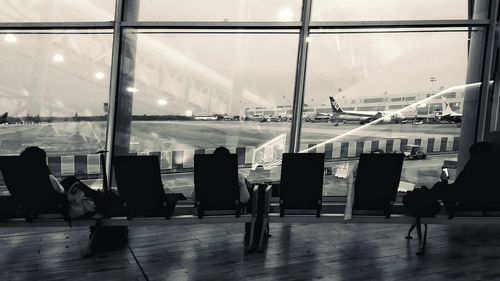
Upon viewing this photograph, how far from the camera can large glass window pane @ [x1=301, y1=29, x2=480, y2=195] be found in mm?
4914

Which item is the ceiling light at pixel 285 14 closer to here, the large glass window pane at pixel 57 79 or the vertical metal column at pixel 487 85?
the large glass window pane at pixel 57 79

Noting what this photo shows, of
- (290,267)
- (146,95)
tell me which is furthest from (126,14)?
(290,267)

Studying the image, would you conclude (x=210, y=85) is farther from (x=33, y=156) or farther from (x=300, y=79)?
(x=33, y=156)

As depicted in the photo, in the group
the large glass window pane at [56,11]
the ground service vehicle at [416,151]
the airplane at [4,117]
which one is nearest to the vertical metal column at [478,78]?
the ground service vehicle at [416,151]

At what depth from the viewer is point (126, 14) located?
16.5 ft

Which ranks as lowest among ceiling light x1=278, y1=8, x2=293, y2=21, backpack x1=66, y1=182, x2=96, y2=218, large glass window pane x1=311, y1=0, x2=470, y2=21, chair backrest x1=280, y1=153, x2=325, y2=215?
backpack x1=66, y1=182, x2=96, y2=218

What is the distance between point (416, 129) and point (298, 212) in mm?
2906

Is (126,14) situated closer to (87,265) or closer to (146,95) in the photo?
(146,95)

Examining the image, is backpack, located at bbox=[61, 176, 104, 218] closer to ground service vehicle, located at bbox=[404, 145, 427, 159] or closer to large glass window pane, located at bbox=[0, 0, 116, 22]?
large glass window pane, located at bbox=[0, 0, 116, 22]

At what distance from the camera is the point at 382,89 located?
5.25 metres

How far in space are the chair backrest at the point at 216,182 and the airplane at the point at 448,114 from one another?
11.0 ft

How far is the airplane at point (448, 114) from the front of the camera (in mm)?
5159

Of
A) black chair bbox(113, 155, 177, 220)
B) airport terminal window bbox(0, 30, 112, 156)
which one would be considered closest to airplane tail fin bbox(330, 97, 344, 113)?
black chair bbox(113, 155, 177, 220)

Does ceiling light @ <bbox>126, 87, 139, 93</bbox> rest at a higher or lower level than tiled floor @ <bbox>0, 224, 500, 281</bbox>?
higher
